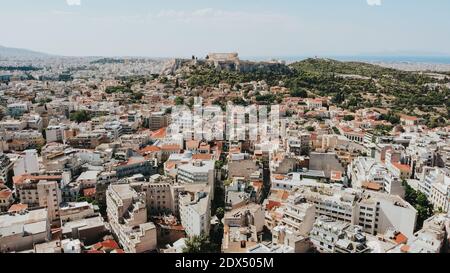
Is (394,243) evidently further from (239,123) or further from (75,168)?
(239,123)

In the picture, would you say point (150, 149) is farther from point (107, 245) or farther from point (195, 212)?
point (107, 245)

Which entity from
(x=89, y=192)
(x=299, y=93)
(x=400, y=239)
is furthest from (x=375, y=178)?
(x=299, y=93)

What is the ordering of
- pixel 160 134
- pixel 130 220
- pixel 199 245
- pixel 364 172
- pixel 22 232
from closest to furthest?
pixel 22 232 → pixel 199 245 → pixel 130 220 → pixel 364 172 → pixel 160 134

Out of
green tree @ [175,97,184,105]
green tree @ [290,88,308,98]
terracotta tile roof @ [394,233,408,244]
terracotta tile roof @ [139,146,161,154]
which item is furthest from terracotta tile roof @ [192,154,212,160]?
green tree @ [290,88,308,98]

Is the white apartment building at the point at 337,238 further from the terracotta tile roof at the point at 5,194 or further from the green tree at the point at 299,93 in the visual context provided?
the green tree at the point at 299,93

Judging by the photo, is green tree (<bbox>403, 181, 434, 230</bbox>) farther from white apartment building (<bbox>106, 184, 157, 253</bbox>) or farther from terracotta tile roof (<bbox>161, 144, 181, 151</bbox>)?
terracotta tile roof (<bbox>161, 144, 181, 151</bbox>)

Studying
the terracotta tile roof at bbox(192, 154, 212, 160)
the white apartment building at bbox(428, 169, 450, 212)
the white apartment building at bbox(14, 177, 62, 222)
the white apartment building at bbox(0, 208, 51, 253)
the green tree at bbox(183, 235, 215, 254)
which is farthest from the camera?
the terracotta tile roof at bbox(192, 154, 212, 160)

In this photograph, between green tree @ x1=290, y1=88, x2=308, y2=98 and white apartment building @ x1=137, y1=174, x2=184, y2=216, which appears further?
green tree @ x1=290, y1=88, x2=308, y2=98
